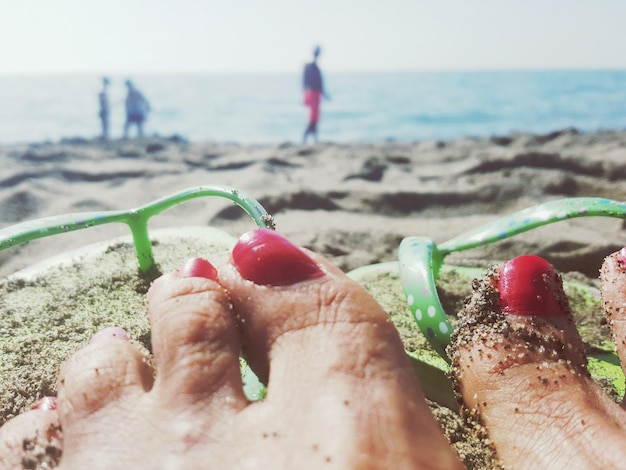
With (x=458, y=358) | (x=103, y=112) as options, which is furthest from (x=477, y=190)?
(x=103, y=112)

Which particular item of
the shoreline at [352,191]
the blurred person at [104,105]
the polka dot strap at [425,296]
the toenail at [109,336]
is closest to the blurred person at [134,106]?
the blurred person at [104,105]

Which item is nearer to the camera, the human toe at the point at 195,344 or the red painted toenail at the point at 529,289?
the human toe at the point at 195,344

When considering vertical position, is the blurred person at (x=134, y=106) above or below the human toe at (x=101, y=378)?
below

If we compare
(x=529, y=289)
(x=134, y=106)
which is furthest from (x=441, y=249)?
(x=134, y=106)

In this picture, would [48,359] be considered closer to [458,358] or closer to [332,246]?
[458,358]

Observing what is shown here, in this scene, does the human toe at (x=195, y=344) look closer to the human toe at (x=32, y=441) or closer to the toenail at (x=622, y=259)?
the human toe at (x=32, y=441)

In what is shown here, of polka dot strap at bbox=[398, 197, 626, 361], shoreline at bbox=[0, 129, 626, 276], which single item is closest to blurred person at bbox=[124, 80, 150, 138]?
shoreline at bbox=[0, 129, 626, 276]

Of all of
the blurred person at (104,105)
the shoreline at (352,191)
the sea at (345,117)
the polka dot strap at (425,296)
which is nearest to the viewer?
the polka dot strap at (425,296)
